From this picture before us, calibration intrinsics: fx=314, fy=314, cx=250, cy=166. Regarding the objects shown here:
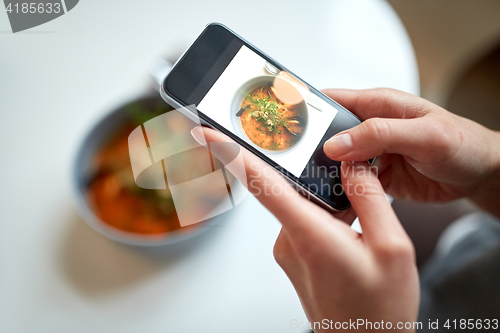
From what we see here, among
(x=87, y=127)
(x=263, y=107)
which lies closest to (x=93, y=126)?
(x=87, y=127)

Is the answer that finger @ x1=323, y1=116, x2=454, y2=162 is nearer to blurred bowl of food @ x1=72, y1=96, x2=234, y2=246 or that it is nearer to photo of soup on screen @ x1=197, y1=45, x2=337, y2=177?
photo of soup on screen @ x1=197, y1=45, x2=337, y2=177

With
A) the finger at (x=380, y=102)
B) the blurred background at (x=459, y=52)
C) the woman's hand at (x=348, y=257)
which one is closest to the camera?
the woman's hand at (x=348, y=257)

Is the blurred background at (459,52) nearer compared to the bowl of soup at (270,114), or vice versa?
the bowl of soup at (270,114)

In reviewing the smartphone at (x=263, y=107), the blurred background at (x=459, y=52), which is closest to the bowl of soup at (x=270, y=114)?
the smartphone at (x=263, y=107)

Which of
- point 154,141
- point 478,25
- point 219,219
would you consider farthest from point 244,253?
point 478,25

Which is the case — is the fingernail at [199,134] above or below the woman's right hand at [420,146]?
above

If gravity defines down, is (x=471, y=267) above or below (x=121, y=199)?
below

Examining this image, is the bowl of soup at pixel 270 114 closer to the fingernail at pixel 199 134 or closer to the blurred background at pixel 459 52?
the fingernail at pixel 199 134

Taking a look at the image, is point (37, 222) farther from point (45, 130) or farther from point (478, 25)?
point (478, 25)
